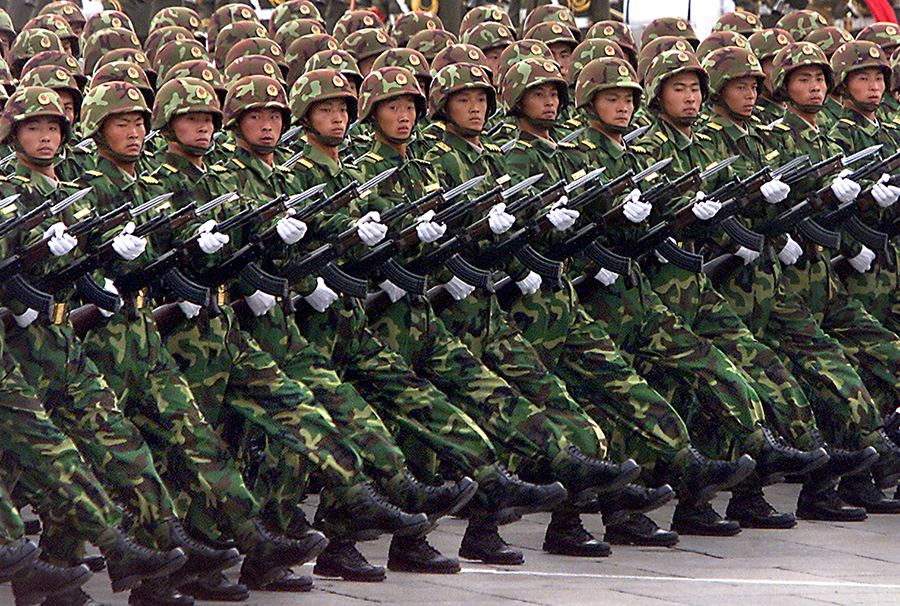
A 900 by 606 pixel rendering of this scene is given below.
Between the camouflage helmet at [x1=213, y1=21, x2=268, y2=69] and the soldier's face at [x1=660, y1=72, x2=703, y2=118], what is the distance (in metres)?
3.13

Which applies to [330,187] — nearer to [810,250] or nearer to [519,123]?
[519,123]

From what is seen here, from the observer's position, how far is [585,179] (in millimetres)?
9773

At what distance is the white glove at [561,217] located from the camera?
9508mm

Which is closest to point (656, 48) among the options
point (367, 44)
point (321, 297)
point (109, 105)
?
point (367, 44)

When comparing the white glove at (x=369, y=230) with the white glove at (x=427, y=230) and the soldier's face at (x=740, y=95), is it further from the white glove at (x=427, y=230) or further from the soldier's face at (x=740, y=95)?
the soldier's face at (x=740, y=95)

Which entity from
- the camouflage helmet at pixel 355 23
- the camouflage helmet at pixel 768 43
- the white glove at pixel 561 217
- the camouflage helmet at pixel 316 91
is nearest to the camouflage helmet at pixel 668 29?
the camouflage helmet at pixel 768 43

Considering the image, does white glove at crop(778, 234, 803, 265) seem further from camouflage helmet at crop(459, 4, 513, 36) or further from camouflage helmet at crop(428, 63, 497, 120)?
camouflage helmet at crop(459, 4, 513, 36)

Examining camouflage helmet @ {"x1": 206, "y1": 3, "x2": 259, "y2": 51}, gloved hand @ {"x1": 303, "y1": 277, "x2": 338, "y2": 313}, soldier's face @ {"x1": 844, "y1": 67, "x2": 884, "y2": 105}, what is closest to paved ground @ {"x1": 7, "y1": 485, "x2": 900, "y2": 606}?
gloved hand @ {"x1": 303, "y1": 277, "x2": 338, "y2": 313}

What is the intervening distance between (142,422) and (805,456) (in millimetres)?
3207

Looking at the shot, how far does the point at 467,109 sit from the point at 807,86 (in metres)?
2.09

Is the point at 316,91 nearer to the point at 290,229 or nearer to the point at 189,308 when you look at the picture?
the point at 290,229

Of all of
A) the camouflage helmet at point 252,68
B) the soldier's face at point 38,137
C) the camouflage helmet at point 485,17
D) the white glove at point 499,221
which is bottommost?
the white glove at point 499,221

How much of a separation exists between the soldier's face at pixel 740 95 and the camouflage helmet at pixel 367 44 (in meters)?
2.32

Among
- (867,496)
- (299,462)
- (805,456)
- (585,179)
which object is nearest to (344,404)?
(299,462)
